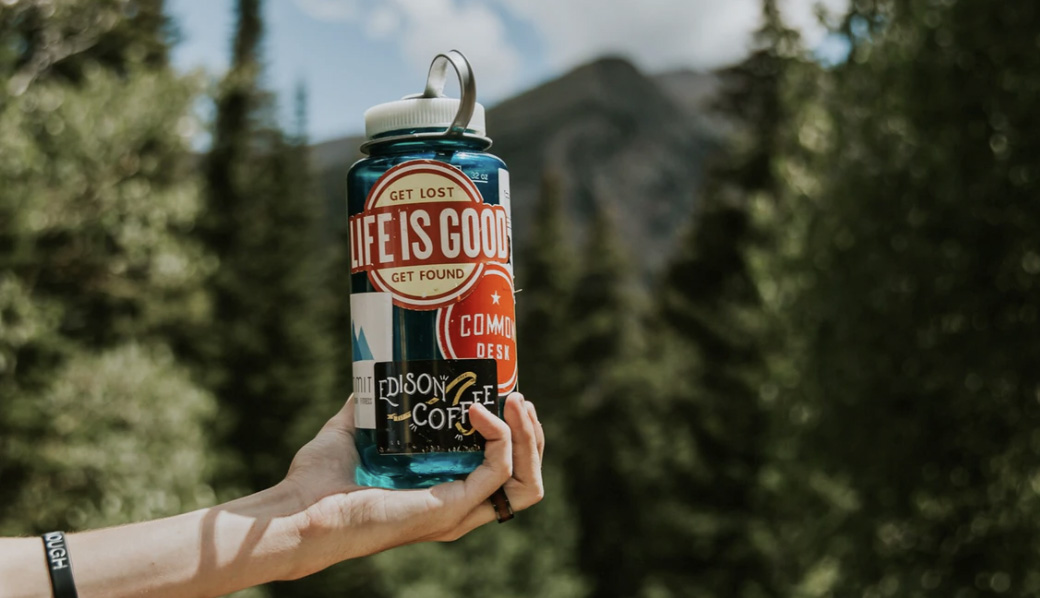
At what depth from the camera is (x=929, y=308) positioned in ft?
30.3

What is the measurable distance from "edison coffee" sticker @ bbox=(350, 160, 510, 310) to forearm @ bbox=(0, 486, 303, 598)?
0.64m

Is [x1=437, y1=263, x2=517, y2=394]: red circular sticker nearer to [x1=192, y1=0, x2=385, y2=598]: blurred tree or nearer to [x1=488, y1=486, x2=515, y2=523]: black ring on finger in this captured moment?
[x1=488, y1=486, x2=515, y2=523]: black ring on finger

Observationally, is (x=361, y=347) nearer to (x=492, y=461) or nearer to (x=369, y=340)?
(x=369, y=340)

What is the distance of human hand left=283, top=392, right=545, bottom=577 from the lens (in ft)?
8.23

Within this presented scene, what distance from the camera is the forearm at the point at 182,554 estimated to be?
233 centimetres

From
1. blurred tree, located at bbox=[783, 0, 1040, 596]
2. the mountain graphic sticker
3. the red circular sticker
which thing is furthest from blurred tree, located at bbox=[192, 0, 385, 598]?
the red circular sticker

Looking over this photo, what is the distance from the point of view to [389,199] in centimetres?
255

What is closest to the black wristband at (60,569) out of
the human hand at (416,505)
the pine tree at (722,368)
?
the human hand at (416,505)

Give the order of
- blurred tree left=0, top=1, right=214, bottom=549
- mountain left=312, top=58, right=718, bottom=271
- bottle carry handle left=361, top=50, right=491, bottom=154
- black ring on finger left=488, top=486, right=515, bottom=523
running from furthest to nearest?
1. mountain left=312, top=58, right=718, bottom=271
2. blurred tree left=0, top=1, right=214, bottom=549
3. black ring on finger left=488, top=486, right=515, bottom=523
4. bottle carry handle left=361, top=50, right=491, bottom=154

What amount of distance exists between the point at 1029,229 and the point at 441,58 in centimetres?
753

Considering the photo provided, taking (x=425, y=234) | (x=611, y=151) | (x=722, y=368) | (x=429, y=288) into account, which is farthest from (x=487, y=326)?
(x=611, y=151)

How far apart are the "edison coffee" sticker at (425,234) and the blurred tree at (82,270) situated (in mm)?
8572

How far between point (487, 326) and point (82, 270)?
11.0m

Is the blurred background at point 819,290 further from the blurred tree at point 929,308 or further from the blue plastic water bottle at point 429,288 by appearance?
the blue plastic water bottle at point 429,288
